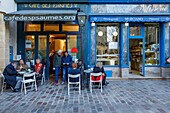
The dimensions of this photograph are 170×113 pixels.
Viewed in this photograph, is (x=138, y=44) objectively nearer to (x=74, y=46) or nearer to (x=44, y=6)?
(x=74, y=46)

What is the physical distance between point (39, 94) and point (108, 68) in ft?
15.7

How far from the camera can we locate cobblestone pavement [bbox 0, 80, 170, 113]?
559 cm

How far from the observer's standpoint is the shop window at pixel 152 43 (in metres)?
11.6

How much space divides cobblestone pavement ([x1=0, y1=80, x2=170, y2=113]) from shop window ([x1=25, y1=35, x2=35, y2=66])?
3.52 m

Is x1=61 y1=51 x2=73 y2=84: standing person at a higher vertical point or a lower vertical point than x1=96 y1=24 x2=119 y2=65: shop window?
lower

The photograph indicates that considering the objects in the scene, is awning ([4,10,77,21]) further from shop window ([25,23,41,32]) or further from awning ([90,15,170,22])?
shop window ([25,23,41,32])

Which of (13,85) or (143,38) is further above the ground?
(143,38)

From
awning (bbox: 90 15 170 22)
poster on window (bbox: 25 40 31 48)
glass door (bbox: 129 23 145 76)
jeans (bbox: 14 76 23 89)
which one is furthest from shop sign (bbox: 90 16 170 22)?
jeans (bbox: 14 76 23 89)

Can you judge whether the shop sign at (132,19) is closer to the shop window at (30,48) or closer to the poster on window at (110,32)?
the poster on window at (110,32)

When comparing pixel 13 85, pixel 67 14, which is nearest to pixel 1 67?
pixel 13 85

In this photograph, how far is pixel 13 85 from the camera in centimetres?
816

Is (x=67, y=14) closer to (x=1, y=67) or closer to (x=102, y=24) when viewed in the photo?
(x=102, y=24)

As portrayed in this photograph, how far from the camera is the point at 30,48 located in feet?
37.6

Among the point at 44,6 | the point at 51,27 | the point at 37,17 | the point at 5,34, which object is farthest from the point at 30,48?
the point at 37,17
